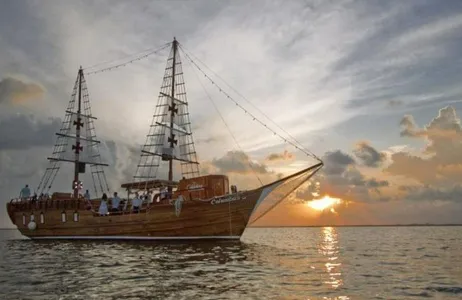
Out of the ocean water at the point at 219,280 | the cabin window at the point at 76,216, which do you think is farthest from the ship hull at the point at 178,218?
the ocean water at the point at 219,280

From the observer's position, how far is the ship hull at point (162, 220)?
32281 millimetres

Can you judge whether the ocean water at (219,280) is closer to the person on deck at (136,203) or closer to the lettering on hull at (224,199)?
the lettering on hull at (224,199)

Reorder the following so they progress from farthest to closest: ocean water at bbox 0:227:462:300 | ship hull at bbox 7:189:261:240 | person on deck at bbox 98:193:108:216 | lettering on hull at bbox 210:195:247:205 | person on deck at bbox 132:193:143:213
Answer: person on deck at bbox 98:193:108:216 < person on deck at bbox 132:193:143:213 < ship hull at bbox 7:189:261:240 < lettering on hull at bbox 210:195:247:205 < ocean water at bbox 0:227:462:300

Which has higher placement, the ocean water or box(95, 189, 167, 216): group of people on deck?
box(95, 189, 167, 216): group of people on deck

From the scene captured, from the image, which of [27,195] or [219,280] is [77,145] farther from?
[219,280]

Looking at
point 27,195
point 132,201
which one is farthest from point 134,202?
point 27,195

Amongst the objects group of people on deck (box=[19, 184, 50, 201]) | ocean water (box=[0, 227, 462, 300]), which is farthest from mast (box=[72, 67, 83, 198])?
ocean water (box=[0, 227, 462, 300])

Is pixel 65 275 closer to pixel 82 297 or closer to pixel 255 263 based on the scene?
pixel 82 297

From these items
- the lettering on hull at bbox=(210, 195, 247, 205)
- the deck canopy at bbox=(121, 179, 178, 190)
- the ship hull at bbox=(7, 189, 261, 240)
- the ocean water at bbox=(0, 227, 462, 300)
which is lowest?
the ocean water at bbox=(0, 227, 462, 300)

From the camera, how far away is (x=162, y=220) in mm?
33812

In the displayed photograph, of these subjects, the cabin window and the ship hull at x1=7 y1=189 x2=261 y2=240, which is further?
the cabin window

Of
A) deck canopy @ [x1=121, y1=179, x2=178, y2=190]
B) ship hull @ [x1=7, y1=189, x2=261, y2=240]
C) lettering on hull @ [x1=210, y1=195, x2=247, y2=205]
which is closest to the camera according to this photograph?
lettering on hull @ [x1=210, y1=195, x2=247, y2=205]

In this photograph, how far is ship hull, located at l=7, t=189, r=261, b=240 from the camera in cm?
3228

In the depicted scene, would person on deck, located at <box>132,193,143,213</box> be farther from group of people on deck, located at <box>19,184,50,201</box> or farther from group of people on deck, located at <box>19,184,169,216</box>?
group of people on deck, located at <box>19,184,50,201</box>
